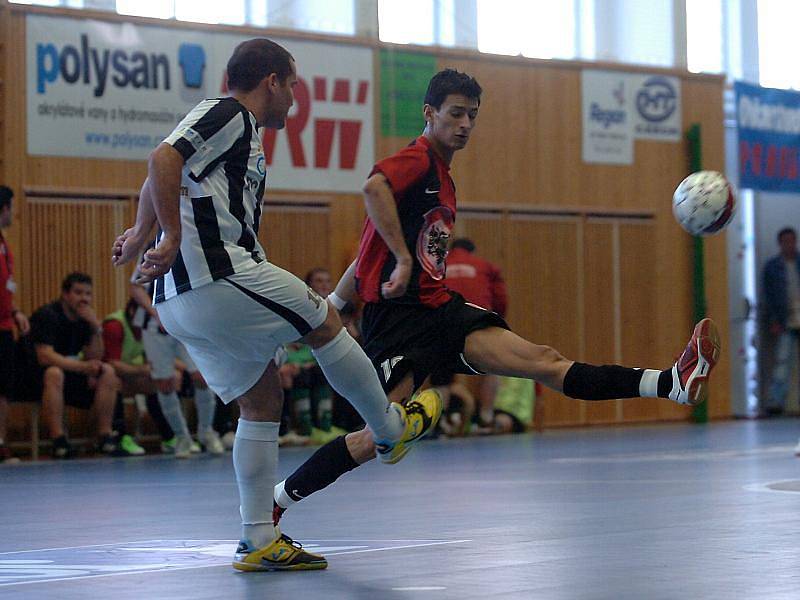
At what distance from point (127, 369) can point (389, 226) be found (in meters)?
7.70

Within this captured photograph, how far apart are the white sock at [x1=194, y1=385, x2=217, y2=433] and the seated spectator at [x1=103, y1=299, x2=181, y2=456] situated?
18.4 inches

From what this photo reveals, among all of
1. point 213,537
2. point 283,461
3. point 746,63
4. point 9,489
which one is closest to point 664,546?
point 213,537

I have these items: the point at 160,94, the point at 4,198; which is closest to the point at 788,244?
the point at 160,94

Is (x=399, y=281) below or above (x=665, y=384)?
above

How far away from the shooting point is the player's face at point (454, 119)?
5809 millimetres

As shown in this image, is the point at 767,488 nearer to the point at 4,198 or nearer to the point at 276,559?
the point at 276,559

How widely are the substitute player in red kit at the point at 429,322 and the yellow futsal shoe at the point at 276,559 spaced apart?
0.49 metres

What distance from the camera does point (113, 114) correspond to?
1420 cm

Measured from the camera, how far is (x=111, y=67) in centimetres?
1422

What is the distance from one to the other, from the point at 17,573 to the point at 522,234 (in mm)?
12392

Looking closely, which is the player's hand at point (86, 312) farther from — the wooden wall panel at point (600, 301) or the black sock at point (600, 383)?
the black sock at point (600, 383)

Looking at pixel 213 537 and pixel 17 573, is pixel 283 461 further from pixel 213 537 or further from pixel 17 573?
pixel 17 573

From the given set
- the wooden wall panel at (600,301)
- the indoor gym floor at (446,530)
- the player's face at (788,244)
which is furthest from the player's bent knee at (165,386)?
the player's face at (788,244)

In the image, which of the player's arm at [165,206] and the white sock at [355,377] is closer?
the player's arm at [165,206]
